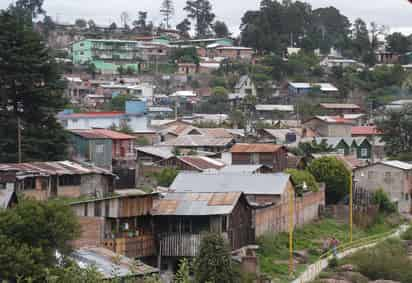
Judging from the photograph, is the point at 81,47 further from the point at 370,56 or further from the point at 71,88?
the point at 370,56

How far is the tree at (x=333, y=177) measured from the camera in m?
34.7

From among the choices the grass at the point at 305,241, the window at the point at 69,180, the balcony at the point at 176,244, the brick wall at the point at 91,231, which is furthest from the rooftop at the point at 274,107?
the brick wall at the point at 91,231

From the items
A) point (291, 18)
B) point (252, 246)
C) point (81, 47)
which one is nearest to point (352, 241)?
point (252, 246)

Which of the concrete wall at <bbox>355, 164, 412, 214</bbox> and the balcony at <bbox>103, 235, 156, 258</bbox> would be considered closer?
the balcony at <bbox>103, 235, 156, 258</bbox>

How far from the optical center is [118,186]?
29.9 meters

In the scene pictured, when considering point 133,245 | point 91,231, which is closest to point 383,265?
point 133,245

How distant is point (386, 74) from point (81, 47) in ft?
71.6

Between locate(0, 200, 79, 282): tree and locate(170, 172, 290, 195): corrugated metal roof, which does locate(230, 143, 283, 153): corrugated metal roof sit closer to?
locate(170, 172, 290, 195): corrugated metal roof

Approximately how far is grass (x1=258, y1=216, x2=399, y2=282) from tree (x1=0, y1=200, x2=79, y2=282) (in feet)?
19.0

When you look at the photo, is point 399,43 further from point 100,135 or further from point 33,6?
point 100,135

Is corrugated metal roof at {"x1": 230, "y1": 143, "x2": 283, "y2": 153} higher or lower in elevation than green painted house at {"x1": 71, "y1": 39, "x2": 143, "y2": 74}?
lower

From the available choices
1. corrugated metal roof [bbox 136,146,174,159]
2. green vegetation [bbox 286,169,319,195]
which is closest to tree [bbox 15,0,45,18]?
corrugated metal roof [bbox 136,146,174,159]

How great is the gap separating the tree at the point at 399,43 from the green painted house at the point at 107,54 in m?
20.8

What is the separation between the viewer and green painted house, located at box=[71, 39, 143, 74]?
73.2 meters
